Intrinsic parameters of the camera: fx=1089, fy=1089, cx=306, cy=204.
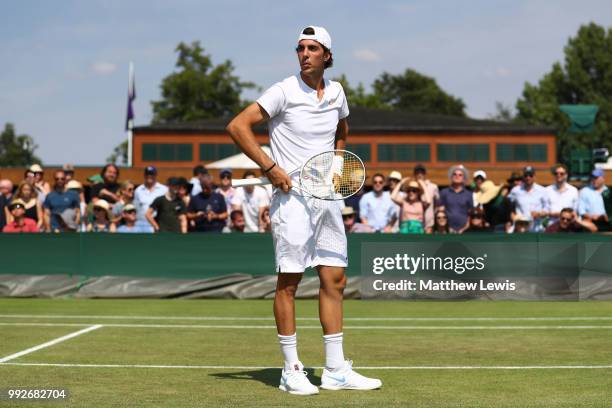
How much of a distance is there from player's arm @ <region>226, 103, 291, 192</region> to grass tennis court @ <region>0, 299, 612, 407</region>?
142 cm

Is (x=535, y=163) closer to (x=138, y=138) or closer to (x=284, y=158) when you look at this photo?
(x=138, y=138)

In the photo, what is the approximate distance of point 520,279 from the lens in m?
16.0

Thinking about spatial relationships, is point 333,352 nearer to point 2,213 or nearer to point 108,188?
point 108,188

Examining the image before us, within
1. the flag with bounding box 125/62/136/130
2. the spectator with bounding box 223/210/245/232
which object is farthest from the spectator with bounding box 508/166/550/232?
the flag with bounding box 125/62/136/130

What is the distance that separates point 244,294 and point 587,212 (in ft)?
18.8

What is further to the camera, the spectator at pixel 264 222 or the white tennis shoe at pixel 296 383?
the spectator at pixel 264 222

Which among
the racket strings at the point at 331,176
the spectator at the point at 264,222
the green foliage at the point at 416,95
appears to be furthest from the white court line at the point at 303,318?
the green foliage at the point at 416,95

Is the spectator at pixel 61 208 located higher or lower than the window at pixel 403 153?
lower

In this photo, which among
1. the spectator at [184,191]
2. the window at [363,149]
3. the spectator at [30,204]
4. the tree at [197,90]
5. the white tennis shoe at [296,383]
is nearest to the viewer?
the white tennis shoe at [296,383]

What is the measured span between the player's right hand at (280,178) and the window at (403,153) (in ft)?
233

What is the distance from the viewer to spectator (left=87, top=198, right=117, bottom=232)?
17.8 meters

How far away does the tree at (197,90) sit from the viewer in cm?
9556

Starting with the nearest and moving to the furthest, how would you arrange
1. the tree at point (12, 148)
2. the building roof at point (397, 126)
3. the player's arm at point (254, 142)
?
the player's arm at point (254, 142) → the building roof at point (397, 126) → the tree at point (12, 148)

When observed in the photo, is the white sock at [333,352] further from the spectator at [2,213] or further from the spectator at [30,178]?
the spectator at [30,178]
